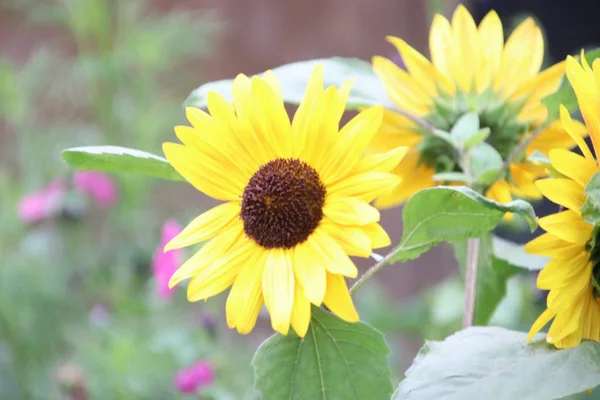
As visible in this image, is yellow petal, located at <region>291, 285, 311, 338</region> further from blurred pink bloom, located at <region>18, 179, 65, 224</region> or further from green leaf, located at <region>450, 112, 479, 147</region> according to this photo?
blurred pink bloom, located at <region>18, 179, 65, 224</region>

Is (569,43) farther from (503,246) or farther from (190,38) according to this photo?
(503,246)

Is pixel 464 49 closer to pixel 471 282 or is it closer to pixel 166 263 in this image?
pixel 471 282

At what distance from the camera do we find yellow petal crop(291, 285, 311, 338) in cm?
20

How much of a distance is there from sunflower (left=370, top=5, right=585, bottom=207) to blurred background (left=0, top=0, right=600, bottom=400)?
274 mm

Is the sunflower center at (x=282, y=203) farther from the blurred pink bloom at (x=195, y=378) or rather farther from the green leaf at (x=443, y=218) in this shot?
the blurred pink bloom at (x=195, y=378)

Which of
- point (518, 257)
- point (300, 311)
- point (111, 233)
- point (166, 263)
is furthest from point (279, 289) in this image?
point (111, 233)

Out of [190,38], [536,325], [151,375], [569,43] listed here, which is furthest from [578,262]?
[190,38]

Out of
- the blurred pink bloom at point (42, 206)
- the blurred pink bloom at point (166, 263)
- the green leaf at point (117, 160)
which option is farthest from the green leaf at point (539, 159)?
the blurred pink bloom at point (42, 206)

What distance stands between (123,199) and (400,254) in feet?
2.62

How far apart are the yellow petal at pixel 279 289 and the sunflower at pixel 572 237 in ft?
0.22

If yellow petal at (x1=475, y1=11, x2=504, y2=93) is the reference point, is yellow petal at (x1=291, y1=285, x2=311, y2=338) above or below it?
below

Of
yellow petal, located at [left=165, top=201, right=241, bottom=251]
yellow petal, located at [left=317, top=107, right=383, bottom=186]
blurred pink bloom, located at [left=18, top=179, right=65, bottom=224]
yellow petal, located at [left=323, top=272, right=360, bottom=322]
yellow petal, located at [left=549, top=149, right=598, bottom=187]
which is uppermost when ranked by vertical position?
blurred pink bloom, located at [left=18, top=179, right=65, bottom=224]

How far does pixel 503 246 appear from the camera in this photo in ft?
1.01

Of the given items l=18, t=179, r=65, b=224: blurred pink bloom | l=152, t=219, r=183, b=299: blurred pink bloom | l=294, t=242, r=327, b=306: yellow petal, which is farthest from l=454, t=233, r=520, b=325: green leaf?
l=18, t=179, r=65, b=224: blurred pink bloom
